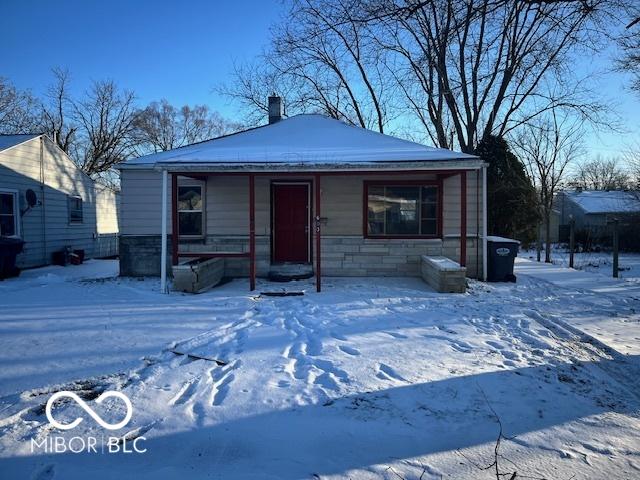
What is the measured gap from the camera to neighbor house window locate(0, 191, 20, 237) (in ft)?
43.3

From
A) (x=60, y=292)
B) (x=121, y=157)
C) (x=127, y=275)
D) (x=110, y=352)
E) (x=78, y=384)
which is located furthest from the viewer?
(x=121, y=157)

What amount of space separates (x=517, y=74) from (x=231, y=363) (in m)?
20.9

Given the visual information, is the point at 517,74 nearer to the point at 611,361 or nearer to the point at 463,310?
the point at 463,310

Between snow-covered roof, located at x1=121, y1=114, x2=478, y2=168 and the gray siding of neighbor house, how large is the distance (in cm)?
83

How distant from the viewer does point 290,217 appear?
11531 millimetres

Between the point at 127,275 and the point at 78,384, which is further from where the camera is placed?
the point at 127,275

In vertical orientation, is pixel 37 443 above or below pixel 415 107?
below

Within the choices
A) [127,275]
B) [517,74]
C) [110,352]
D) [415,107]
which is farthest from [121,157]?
[110,352]

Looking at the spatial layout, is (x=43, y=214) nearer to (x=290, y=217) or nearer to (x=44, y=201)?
(x=44, y=201)

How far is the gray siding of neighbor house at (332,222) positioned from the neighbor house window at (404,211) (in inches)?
10.3

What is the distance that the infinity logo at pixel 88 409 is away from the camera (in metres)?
3.34

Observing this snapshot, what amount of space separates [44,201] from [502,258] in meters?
14.6

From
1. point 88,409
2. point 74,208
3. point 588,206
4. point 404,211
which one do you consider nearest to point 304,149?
point 404,211

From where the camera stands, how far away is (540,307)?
313 inches
